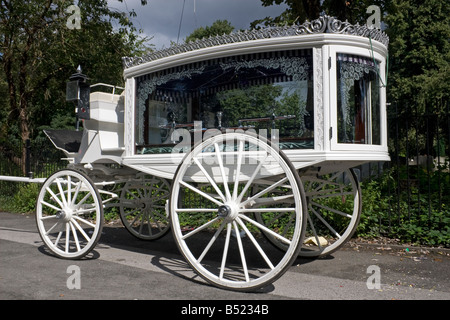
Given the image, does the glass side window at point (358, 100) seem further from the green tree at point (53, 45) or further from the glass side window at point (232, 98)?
the green tree at point (53, 45)

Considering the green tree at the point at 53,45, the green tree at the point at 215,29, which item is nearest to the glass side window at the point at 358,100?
the green tree at the point at 53,45

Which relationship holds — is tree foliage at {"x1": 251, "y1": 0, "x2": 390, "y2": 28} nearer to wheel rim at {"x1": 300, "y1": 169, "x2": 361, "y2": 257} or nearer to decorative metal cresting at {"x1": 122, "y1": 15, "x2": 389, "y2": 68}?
decorative metal cresting at {"x1": 122, "y1": 15, "x2": 389, "y2": 68}

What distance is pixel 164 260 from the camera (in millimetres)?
5191

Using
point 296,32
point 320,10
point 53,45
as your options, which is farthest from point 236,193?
→ point 53,45

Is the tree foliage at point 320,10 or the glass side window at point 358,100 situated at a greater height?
the tree foliage at point 320,10

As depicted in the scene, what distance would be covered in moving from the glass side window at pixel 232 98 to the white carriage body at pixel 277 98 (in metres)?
0.01

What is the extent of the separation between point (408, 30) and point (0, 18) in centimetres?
2222

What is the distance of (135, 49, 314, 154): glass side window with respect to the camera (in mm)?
4297

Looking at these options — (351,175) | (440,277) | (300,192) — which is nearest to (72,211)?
(300,192)

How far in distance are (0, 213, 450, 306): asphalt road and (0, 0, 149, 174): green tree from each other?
659 centimetres

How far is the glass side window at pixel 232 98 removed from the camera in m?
4.30

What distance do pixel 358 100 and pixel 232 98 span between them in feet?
4.62

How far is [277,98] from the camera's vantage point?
4.69 metres

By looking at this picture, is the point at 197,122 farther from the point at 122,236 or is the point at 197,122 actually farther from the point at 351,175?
the point at 122,236
